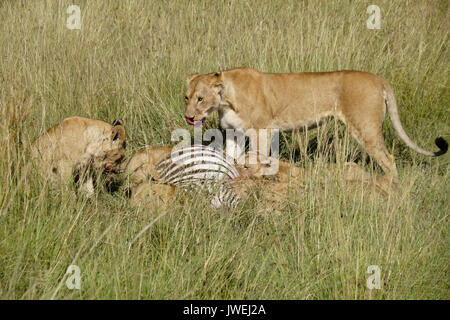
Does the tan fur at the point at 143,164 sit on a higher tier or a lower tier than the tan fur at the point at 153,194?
lower

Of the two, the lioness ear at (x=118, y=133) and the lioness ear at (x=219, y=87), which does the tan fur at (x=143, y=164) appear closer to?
the lioness ear at (x=118, y=133)

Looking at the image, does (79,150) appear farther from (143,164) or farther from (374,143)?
(374,143)

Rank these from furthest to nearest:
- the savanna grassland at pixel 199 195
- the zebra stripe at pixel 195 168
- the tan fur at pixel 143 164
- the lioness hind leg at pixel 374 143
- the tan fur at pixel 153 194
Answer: the lioness hind leg at pixel 374 143 → the tan fur at pixel 143 164 → the zebra stripe at pixel 195 168 → the tan fur at pixel 153 194 → the savanna grassland at pixel 199 195

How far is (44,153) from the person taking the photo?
362cm

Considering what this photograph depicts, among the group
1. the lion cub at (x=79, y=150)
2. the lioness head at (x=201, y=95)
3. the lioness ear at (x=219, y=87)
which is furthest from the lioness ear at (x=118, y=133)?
the lioness ear at (x=219, y=87)

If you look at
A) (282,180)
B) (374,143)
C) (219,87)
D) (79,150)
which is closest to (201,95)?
(219,87)

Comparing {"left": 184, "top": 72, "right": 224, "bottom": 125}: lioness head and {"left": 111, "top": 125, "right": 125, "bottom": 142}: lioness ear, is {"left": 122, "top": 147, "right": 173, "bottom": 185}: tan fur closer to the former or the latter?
{"left": 111, "top": 125, "right": 125, "bottom": 142}: lioness ear

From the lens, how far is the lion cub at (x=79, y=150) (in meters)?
3.58

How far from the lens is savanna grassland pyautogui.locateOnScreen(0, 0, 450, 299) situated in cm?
277

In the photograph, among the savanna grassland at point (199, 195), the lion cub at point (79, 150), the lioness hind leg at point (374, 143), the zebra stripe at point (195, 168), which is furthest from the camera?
the lioness hind leg at point (374, 143)

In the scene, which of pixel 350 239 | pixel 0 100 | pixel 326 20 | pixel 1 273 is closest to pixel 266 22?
pixel 326 20

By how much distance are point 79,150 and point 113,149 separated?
0.92 ft

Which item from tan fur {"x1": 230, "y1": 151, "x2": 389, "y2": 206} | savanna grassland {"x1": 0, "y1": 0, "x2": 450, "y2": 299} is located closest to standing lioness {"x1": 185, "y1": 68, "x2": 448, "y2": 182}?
savanna grassland {"x1": 0, "y1": 0, "x2": 450, "y2": 299}
